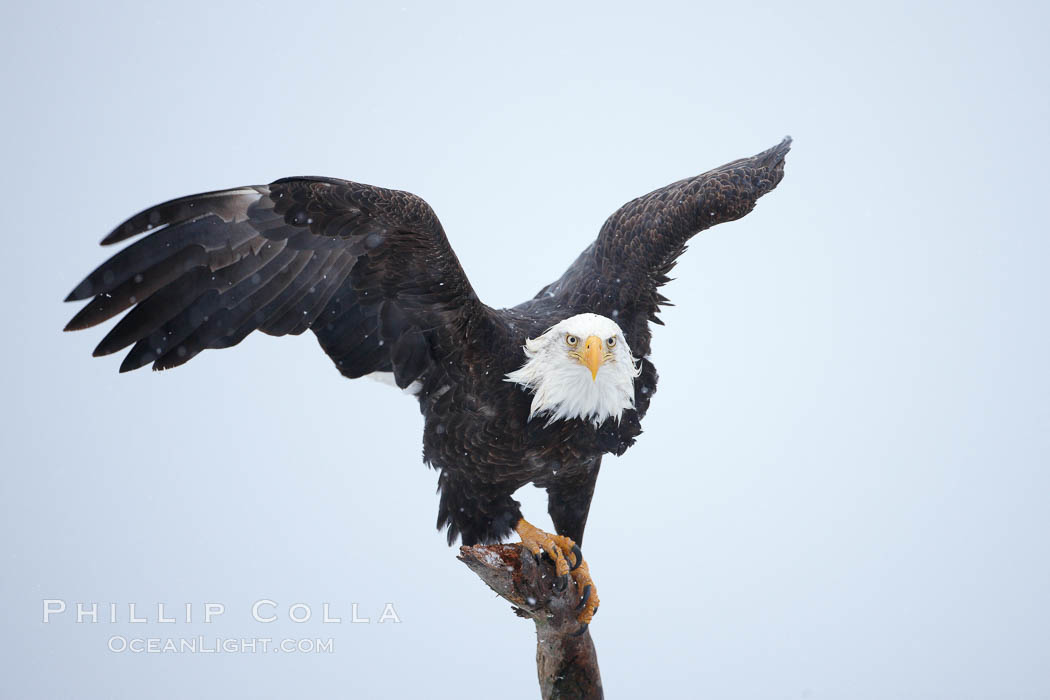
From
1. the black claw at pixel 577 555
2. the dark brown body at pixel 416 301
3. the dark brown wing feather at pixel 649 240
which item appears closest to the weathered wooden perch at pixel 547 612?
the black claw at pixel 577 555

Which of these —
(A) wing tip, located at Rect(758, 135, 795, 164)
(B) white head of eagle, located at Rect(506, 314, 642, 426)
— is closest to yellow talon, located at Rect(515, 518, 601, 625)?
(B) white head of eagle, located at Rect(506, 314, 642, 426)

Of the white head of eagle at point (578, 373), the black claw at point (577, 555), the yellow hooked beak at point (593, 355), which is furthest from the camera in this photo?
the black claw at point (577, 555)

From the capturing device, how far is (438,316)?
12.0 ft

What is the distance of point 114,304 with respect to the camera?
11.0 ft

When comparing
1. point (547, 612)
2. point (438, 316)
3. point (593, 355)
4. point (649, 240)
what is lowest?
point (547, 612)

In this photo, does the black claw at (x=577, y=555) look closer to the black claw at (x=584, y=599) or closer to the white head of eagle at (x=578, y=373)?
the black claw at (x=584, y=599)

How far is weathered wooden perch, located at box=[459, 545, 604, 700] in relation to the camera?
3.69 meters

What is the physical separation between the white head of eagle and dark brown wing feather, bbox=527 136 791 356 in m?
0.59

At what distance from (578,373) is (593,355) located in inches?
6.6

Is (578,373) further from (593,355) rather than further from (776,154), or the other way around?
(776,154)

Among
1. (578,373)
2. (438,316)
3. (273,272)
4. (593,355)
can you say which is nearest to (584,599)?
(578,373)

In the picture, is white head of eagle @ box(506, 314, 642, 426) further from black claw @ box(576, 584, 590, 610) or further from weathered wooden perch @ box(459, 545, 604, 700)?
black claw @ box(576, 584, 590, 610)

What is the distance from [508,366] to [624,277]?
85 centimetres

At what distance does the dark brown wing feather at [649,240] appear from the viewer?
13.7ft
